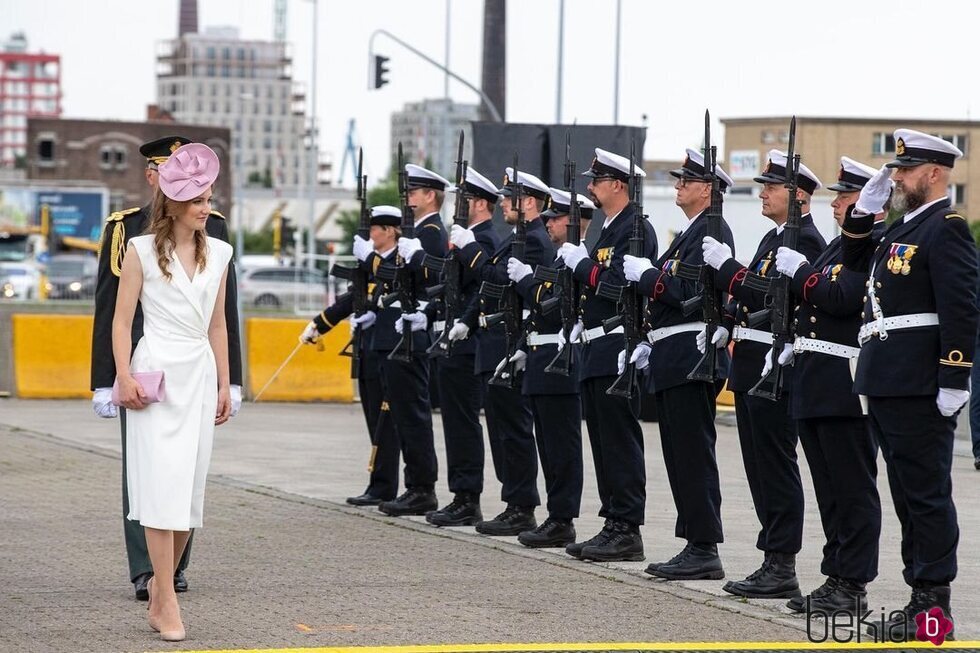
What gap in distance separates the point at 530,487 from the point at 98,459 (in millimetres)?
5207

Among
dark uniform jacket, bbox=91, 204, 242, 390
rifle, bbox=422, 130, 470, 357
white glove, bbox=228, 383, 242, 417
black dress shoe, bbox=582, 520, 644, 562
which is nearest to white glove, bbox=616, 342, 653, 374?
black dress shoe, bbox=582, 520, 644, 562

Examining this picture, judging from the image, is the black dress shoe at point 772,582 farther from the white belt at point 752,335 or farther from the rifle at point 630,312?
the rifle at point 630,312

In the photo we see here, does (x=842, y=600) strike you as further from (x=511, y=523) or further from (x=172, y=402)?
(x=511, y=523)

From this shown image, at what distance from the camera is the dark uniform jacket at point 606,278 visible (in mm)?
9055

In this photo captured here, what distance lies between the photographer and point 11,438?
1595cm

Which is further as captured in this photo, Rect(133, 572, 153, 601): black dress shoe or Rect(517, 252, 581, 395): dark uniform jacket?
Rect(517, 252, 581, 395): dark uniform jacket

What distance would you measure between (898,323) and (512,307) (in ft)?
11.4

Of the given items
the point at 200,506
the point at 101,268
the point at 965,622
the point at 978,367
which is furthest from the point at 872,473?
the point at 978,367

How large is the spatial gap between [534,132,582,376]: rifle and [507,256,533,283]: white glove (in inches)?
2.3

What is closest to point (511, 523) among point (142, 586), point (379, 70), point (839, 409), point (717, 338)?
point (717, 338)

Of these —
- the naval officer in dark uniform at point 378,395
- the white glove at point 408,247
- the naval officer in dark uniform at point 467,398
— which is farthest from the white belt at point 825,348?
the naval officer in dark uniform at point 378,395

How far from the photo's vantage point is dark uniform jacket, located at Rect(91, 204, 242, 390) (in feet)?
24.3

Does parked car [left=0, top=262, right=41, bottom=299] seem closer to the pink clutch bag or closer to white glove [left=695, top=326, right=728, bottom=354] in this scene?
white glove [left=695, top=326, right=728, bottom=354]

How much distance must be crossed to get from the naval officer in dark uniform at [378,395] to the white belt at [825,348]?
4.17 metres
